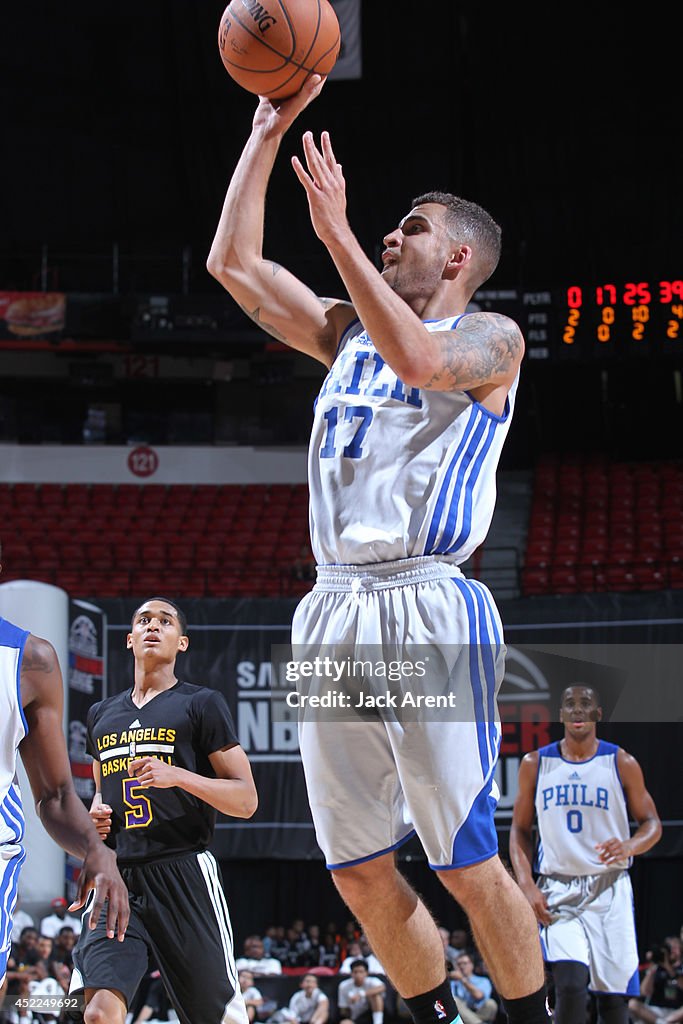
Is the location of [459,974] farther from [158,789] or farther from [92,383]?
[92,383]

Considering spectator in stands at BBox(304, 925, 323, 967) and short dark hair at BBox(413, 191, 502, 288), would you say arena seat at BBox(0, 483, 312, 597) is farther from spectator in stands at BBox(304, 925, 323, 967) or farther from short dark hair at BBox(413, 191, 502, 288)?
short dark hair at BBox(413, 191, 502, 288)

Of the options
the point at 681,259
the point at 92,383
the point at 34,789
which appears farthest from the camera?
the point at 92,383

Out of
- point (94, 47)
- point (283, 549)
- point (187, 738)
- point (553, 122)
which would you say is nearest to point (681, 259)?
point (553, 122)

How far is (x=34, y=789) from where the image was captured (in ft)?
10.7

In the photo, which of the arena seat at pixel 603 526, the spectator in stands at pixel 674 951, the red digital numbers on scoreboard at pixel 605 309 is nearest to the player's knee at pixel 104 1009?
the spectator in stands at pixel 674 951

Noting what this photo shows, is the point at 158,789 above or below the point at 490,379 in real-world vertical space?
below

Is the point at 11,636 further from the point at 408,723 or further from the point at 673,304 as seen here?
the point at 673,304

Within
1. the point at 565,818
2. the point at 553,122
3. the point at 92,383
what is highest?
the point at 553,122

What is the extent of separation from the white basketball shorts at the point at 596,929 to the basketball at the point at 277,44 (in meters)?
5.07

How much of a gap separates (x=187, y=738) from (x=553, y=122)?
1451 cm

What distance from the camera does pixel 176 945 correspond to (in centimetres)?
498

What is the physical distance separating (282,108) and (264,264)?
1.66 ft

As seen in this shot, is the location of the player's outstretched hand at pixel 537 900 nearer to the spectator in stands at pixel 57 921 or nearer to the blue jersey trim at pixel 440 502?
the blue jersey trim at pixel 440 502

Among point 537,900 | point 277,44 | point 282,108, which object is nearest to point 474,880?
point 282,108
